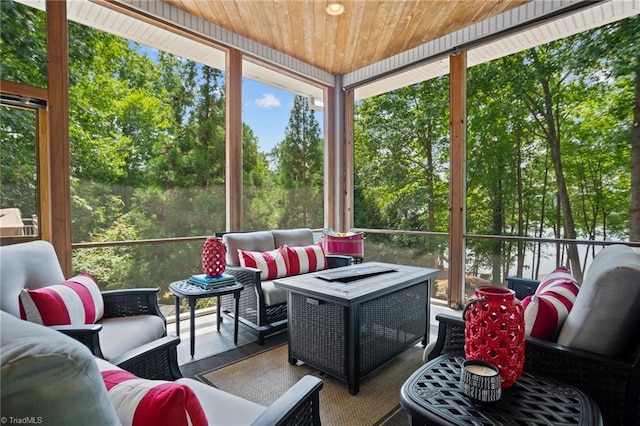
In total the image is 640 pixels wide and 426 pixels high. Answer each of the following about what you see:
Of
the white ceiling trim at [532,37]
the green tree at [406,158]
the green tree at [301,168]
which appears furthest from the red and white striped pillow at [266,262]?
the white ceiling trim at [532,37]

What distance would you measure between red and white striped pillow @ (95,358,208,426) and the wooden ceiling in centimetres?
378

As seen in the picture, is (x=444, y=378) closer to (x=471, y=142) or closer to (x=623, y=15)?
(x=471, y=142)

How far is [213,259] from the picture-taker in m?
2.87

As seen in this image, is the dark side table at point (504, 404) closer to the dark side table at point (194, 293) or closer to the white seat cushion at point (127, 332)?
the white seat cushion at point (127, 332)

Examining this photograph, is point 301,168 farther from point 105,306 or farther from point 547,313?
point 547,313

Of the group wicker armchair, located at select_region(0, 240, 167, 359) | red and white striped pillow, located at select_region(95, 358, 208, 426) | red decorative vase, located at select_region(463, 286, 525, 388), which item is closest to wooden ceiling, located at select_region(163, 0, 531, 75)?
wicker armchair, located at select_region(0, 240, 167, 359)

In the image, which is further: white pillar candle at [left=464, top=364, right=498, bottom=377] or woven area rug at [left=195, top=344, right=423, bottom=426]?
woven area rug at [left=195, top=344, right=423, bottom=426]

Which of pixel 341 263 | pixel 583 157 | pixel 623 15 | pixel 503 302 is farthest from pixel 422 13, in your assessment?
pixel 503 302

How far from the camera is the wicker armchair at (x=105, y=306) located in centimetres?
165

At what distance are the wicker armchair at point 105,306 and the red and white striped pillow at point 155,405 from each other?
1132 millimetres

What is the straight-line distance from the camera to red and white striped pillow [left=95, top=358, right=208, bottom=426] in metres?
0.68

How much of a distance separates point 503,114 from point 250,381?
13.2ft

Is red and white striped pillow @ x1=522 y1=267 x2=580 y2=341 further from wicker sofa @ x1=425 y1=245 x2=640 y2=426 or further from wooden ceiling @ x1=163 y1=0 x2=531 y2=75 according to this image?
wooden ceiling @ x1=163 y1=0 x2=531 y2=75

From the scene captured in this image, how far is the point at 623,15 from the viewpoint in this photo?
3.11 m
